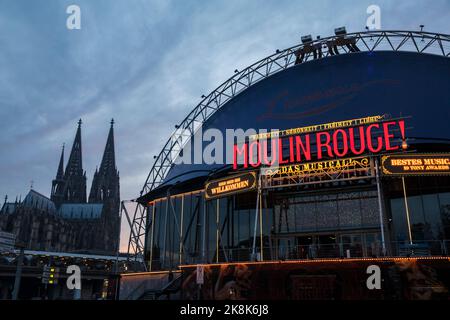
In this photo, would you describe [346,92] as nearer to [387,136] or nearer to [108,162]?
[387,136]

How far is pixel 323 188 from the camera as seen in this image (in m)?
34.9

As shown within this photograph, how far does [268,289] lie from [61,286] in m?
85.3

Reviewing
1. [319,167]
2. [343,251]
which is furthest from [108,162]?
[343,251]

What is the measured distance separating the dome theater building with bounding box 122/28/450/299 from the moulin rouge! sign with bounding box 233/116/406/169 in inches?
5.5

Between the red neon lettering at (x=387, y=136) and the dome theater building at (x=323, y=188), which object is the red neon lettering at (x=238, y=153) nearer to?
the dome theater building at (x=323, y=188)

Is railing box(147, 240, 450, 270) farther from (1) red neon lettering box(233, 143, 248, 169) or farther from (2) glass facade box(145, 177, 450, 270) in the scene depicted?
(1) red neon lettering box(233, 143, 248, 169)

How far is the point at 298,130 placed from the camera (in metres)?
36.3

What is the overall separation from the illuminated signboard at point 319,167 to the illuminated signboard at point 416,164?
1.79m

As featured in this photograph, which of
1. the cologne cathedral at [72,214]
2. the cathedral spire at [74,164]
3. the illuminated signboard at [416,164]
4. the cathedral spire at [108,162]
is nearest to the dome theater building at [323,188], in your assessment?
the illuminated signboard at [416,164]

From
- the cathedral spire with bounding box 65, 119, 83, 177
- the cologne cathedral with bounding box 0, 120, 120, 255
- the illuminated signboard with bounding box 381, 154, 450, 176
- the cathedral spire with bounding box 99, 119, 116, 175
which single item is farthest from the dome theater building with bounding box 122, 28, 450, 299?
the cathedral spire with bounding box 65, 119, 83, 177

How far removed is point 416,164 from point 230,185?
1498cm

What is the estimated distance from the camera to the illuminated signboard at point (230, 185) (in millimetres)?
32438

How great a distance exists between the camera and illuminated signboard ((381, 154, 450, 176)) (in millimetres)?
28109
